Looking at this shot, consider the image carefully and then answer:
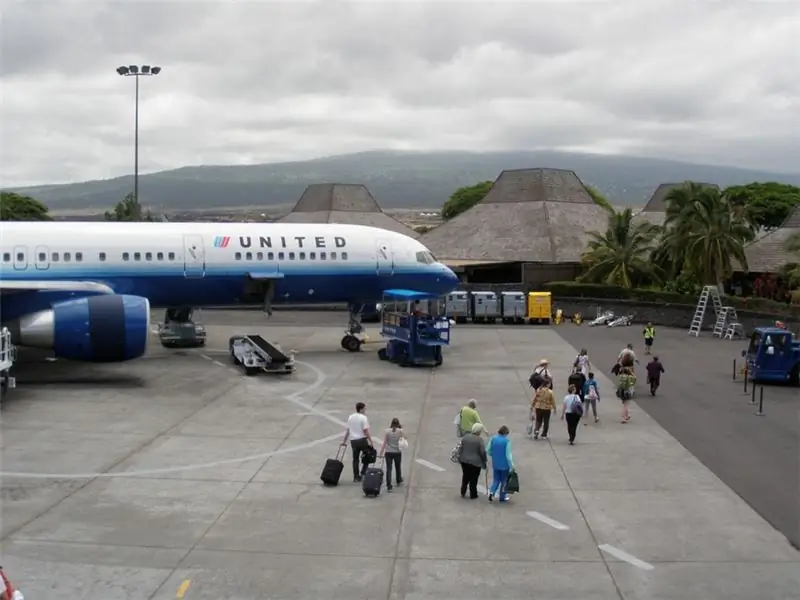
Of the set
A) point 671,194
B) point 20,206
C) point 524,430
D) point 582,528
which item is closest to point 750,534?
point 582,528

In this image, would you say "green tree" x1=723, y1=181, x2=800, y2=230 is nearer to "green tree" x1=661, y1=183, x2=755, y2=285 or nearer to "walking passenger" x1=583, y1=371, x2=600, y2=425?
"green tree" x1=661, y1=183, x2=755, y2=285

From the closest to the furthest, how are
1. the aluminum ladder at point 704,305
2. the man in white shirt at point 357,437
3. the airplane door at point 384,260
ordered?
the man in white shirt at point 357,437, the airplane door at point 384,260, the aluminum ladder at point 704,305

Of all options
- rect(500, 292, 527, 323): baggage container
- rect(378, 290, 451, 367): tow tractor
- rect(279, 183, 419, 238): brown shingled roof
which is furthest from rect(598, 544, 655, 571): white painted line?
rect(279, 183, 419, 238): brown shingled roof

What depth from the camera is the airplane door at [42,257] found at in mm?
29172

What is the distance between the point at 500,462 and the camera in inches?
555

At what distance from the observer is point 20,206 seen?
106m

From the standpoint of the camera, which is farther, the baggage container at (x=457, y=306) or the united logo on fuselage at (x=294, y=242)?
the baggage container at (x=457, y=306)

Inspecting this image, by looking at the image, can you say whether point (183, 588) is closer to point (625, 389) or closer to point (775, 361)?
point (625, 389)

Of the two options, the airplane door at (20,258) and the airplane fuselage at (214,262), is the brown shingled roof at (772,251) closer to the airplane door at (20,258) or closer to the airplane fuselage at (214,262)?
the airplane fuselage at (214,262)

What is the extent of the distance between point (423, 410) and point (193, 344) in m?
14.7

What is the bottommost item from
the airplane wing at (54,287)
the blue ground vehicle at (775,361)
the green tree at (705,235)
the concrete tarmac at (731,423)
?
the concrete tarmac at (731,423)

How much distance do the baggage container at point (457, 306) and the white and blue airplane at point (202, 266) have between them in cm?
1281

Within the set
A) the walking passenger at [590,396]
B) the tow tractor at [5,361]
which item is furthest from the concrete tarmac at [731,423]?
the tow tractor at [5,361]

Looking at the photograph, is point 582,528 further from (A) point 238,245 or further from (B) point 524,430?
(A) point 238,245
